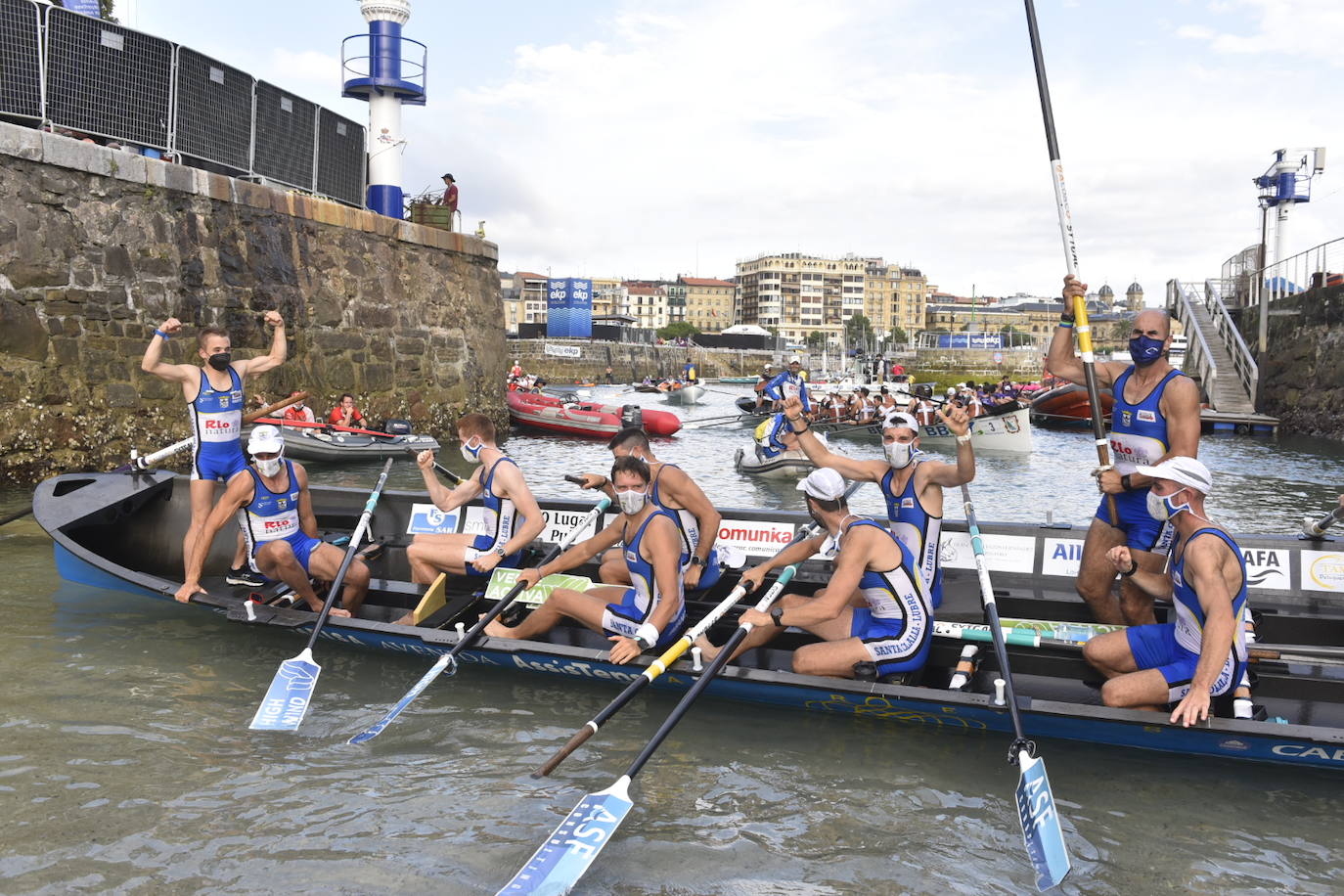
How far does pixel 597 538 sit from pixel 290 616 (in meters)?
2.50

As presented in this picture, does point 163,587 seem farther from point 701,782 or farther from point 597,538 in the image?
point 701,782

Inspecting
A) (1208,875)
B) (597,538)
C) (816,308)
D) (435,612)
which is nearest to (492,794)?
(597,538)

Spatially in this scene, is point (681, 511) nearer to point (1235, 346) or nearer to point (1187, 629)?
point (1187, 629)

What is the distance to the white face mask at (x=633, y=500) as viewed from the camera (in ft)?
20.2

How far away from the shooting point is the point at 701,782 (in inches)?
227

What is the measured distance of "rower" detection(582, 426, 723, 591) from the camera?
6648 millimetres

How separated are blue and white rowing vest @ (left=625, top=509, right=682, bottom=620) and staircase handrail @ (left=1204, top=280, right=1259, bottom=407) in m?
28.6

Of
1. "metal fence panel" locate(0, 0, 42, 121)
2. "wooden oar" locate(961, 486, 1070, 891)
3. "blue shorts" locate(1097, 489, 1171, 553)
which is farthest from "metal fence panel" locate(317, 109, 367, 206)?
"wooden oar" locate(961, 486, 1070, 891)

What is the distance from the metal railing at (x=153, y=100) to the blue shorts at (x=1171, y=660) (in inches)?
649

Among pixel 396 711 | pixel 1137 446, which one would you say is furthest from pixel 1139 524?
pixel 396 711

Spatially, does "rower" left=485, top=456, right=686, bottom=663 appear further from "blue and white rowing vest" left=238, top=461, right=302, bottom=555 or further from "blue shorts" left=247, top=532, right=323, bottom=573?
"blue and white rowing vest" left=238, top=461, right=302, bottom=555

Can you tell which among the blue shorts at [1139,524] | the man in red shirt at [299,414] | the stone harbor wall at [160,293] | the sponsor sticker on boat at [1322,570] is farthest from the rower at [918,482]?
the man in red shirt at [299,414]

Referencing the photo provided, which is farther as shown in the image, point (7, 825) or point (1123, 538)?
point (1123, 538)

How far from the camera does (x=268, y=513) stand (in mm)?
7660
